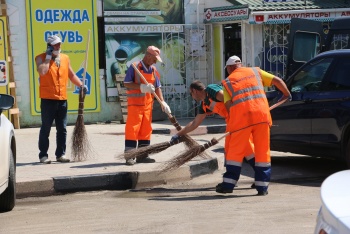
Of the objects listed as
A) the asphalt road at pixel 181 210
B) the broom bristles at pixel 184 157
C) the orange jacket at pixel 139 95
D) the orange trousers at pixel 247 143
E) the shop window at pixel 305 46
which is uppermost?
the shop window at pixel 305 46

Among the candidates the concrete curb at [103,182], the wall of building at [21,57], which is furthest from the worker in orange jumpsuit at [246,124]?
the wall of building at [21,57]

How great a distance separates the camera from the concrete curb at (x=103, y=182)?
34.3 ft

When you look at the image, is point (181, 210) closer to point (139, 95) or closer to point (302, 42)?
point (139, 95)

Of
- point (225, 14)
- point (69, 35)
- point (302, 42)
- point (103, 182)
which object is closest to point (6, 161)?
point (103, 182)

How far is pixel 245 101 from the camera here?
9703mm

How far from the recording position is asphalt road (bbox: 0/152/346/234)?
26.2 ft

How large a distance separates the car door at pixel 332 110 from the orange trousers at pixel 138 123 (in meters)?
2.31

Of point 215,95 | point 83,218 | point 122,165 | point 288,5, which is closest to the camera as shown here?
point 83,218

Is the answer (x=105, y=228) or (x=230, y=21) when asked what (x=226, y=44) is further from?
(x=105, y=228)

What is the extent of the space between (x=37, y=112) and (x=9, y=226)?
404 inches

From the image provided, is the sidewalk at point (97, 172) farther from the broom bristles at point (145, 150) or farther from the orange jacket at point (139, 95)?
the orange jacket at point (139, 95)

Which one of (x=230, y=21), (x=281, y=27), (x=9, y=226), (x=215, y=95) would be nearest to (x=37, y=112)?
(x=230, y=21)

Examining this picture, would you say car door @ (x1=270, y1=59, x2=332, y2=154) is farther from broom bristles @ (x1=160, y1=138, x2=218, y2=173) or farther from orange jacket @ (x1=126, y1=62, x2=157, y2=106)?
orange jacket @ (x1=126, y1=62, x2=157, y2=106)

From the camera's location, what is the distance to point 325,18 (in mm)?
20016
